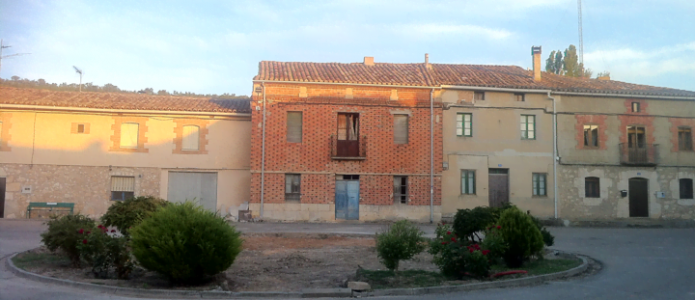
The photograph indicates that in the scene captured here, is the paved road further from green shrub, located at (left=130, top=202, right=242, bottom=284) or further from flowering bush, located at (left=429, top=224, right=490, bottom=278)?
green shrub, located at (left=130, top=202, right=242, bottom=284)

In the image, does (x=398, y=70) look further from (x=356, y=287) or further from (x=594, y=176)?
(x=356, y=287)

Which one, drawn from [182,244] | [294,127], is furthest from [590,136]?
[182,244]

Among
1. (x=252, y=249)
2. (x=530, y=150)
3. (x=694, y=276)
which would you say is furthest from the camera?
(x=530, y=150)

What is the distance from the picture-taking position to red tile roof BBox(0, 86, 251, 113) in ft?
80.6

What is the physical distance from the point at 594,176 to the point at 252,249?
19588 millimetres

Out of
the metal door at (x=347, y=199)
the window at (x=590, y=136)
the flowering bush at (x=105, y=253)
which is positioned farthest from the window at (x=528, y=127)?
the flowering bush at (x=105, y=253)

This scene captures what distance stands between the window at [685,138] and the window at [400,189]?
15.2 m

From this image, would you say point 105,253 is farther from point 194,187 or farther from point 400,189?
point 400,189

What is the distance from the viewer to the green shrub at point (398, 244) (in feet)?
34.5

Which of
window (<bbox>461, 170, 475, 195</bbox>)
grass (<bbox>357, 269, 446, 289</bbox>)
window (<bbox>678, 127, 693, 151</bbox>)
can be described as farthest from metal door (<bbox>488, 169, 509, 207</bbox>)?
grass (<bbox>357, 269, 446, 289</bbox>)

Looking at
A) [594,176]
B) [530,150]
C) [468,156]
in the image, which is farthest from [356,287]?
[594,176]

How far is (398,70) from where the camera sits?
2891 cm

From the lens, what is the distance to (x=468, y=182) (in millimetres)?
26469

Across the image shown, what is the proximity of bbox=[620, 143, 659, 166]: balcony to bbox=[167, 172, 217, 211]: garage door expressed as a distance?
20.8 meters
